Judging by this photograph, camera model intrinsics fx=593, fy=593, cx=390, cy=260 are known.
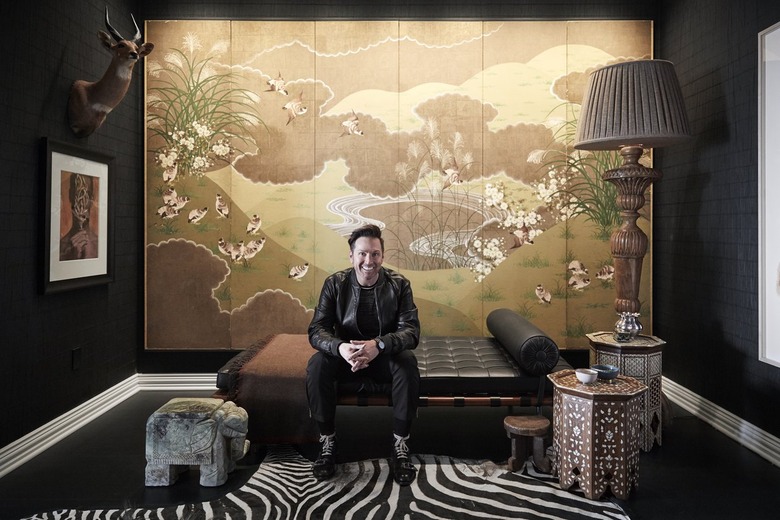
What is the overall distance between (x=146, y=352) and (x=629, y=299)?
3425 millimetres

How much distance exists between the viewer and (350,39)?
4434 millimetres

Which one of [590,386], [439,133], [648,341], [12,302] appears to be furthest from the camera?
[439,133]

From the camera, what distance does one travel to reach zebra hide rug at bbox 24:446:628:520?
2434mm

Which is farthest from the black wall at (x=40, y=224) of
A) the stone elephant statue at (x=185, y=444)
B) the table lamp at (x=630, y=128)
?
the table lamp at (x=630, y=128)

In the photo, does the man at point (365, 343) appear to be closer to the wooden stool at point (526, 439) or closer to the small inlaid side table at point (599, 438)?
the wooden stool at point (526, 439)

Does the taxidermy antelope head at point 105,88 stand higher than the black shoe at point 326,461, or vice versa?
the taxidermy antelope head at point 105,88

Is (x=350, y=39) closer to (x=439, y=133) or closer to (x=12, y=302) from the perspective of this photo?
(x=439, y=133)

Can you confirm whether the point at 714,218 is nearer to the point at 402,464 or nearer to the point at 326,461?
the point at 402,464

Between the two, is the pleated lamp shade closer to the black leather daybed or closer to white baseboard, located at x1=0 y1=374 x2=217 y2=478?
the black leather daybed

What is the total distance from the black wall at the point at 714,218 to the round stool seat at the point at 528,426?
1235 mm

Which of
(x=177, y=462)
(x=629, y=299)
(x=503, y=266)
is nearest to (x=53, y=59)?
(x=177, y=462)

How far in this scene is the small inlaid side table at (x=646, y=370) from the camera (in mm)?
3154

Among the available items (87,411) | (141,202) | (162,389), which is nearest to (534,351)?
(87,411)

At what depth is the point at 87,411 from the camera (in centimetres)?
367
